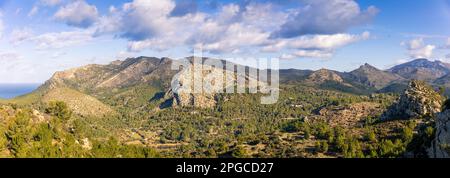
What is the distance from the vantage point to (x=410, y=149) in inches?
3686

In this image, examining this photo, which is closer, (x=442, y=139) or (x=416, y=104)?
(x=442, y=139)

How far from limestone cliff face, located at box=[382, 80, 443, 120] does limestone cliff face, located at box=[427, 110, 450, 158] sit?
8082cm

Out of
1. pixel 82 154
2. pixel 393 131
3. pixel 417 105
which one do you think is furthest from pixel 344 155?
pixel 82 154

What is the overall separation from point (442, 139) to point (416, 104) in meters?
90.9

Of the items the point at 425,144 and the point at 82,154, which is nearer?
the point at 425,144

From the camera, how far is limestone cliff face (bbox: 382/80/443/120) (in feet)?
511

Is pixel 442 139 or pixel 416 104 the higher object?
pixel 416 104

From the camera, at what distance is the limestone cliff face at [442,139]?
72.6 meters

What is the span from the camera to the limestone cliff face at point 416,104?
15575 centimetres

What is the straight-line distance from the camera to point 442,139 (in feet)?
246

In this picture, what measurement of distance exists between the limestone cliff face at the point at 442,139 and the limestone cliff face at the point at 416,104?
80.8 m

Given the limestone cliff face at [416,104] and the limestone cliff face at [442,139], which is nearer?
the limestone cliff face at [442,139]
